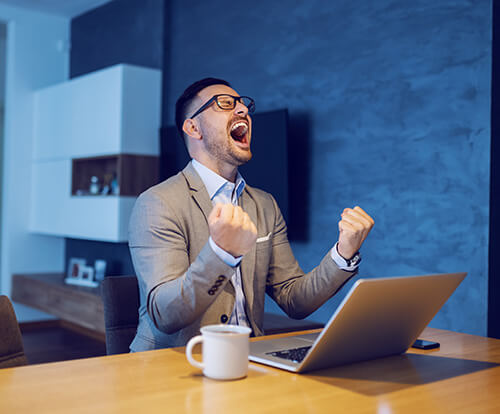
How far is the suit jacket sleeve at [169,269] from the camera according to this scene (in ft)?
4.05

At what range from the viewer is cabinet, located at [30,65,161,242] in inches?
169

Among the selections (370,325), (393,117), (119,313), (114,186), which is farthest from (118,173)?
(370,325)

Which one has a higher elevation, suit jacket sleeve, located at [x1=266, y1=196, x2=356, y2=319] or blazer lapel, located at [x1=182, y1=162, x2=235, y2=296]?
blazer lapel, located at [x1=182, y1=162, x2=235, y2=296]

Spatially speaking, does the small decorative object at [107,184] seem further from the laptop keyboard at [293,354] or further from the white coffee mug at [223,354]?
the white coffee mug at [223,354]

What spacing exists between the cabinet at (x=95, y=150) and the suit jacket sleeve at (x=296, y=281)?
2.64m

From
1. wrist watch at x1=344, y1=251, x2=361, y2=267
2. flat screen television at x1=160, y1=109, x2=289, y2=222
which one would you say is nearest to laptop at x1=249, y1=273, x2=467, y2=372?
wrist watch at x1=344, y1=251, x2=361, y2=267

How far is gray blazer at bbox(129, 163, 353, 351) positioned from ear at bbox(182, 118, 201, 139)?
122 mm

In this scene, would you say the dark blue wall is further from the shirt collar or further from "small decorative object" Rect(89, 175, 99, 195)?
the shirt collar

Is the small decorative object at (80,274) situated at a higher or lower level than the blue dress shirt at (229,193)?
lower

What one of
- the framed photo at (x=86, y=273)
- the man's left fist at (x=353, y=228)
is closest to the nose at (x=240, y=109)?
the man's left fist at (x=353, y=228)

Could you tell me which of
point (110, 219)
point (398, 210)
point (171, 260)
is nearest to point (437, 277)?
point (171, 260)

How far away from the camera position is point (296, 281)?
1734 millimetres

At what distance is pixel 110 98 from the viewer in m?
4.38

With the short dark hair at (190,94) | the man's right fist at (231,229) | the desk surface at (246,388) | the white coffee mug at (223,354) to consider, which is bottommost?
the desk surface at (246,388)
